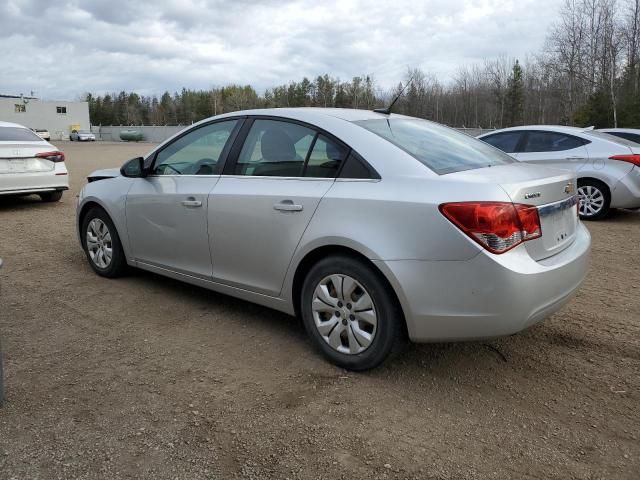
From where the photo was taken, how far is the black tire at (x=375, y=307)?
3.09 metres

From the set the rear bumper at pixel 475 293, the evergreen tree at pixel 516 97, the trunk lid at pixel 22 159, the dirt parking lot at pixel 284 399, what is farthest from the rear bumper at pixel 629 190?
the evergreen tree at pixel 516 97

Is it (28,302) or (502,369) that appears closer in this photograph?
(502,369)

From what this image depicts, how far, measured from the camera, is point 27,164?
9.05 meters

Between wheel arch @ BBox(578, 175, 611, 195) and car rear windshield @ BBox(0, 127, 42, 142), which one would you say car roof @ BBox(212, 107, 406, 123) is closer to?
wheel arch @ BBox(578, 175, 611, 195)

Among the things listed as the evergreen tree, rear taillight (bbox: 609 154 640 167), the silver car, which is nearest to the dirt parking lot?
the silver car

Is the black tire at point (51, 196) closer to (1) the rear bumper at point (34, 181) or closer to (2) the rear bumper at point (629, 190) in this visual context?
(1) the rear bumper at point (34, 181)

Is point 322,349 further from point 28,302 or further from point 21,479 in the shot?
point 28,302

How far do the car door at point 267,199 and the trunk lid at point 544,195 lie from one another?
36.6 inches

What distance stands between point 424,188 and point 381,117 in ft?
3.81

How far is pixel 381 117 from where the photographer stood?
13.1ft

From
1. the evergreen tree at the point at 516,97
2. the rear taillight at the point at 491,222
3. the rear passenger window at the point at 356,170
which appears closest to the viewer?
the rear taillight at the point at 491,222

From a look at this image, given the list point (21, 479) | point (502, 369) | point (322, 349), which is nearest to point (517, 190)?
point (502, 369)

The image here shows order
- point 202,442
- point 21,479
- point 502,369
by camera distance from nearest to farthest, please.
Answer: point 21,479 < point 202,442 < point 502,369

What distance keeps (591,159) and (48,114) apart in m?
94.3
